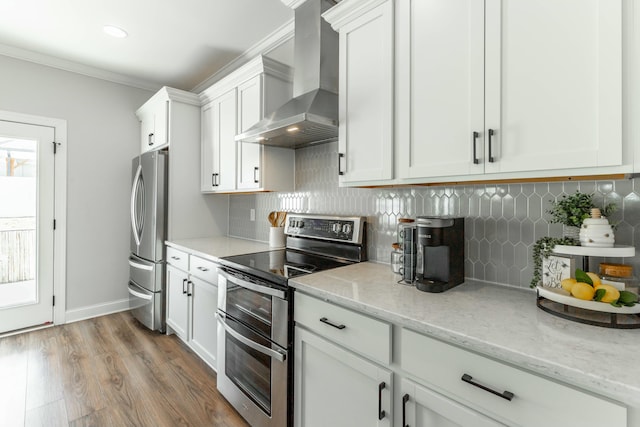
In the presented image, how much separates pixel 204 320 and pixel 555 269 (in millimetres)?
2178

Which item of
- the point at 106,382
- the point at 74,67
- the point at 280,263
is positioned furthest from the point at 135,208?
the point at 280,263

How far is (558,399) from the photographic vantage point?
2.45 feet

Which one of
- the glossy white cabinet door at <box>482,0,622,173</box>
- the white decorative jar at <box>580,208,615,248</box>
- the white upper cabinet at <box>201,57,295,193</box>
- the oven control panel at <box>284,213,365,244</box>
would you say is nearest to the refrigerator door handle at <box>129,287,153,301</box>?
the white upper cabinet at <box>201,57,295,193</box>

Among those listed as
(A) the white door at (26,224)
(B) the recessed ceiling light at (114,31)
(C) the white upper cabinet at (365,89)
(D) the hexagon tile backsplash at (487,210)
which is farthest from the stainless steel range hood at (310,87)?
(A) the white door at (26,224)

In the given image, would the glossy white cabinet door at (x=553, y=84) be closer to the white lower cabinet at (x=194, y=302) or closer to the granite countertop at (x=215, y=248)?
the granite countertop at (x=215, y=248)

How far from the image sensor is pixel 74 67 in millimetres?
3229

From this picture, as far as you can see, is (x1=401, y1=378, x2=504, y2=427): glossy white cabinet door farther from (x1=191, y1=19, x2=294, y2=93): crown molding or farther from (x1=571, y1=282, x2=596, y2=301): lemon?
(x1=191, y1=19, x2=294, y2=93): crown molding

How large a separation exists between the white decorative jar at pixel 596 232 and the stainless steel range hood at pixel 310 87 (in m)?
1.21

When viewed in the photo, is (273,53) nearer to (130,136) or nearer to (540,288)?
(130,136)

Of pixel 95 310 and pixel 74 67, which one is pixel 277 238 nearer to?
pixel 95 310

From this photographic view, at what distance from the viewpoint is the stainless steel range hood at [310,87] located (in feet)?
5.92

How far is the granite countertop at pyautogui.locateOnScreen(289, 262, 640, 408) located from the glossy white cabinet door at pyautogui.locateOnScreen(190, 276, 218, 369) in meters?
1.04

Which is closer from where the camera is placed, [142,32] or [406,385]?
[406,385]

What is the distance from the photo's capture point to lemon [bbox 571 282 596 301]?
0.97 metres
